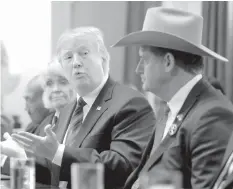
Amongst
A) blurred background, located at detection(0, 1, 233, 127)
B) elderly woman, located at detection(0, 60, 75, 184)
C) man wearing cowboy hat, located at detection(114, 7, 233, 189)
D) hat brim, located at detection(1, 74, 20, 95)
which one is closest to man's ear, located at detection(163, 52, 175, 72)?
man wearing cowboy hat, located at detection(114, 7, 233, 189)

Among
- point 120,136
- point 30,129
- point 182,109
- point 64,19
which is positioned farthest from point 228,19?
point 182,109

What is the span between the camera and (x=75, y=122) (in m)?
3.02

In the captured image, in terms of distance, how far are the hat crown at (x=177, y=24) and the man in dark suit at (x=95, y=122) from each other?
510 millimetres

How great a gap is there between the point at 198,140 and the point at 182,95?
0.98ft

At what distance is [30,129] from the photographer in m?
3.83

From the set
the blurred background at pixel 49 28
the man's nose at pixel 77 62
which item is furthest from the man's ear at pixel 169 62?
the blurred background at pixel 49 28

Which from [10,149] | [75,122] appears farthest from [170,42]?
[10,149]

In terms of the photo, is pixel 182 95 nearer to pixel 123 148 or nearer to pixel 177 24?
pixel 177 24

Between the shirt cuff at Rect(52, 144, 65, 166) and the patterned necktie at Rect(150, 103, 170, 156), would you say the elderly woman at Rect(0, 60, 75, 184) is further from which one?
the patterned necktie at Rect(150, 103, 170, 156)

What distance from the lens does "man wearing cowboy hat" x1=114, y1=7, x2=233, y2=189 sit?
80.0 inches

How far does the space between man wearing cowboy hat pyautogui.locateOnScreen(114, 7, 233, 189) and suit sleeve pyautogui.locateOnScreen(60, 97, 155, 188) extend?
301mm

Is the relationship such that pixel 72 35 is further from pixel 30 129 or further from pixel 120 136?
pixel 30 129

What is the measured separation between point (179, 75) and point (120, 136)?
1.94 ft

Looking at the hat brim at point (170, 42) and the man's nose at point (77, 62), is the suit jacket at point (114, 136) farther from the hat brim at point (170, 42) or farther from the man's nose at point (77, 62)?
the hat brim at point (170, 42)
